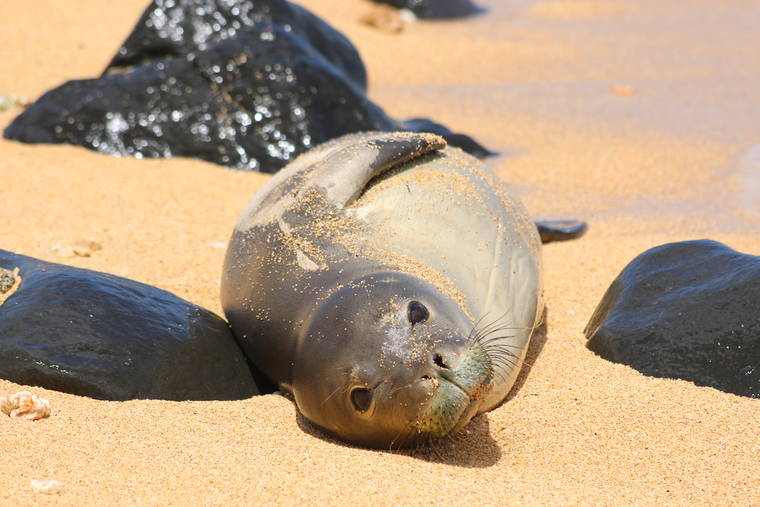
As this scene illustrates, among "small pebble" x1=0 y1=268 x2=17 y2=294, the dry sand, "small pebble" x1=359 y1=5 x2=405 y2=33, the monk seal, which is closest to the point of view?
the dry sand

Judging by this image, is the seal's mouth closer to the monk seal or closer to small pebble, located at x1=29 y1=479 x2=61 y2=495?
the monk seal

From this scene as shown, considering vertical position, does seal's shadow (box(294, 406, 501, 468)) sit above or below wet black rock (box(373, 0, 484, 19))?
above

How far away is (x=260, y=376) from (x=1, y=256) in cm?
135

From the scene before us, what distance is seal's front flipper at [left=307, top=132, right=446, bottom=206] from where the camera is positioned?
441cm

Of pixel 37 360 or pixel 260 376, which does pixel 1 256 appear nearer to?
pixel 37 360

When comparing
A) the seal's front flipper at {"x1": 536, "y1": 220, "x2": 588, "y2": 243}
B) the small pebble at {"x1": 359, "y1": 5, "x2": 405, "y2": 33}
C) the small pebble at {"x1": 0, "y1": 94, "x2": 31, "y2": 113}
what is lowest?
the small pebble at {"x1": 359, "y1": 5, "x2": 405, "y2": 33}

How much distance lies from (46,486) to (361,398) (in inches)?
39.5

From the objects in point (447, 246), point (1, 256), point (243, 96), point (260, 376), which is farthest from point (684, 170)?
point (1, 256)

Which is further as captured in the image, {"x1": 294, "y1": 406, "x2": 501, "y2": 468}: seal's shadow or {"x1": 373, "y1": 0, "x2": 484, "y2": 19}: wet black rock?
{"x1": 373, "y1": 0, "x2": 484, "y2": 19}: wet black rock

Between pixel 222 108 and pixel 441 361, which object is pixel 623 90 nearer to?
pixel 222 108

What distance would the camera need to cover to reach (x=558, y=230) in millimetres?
6109

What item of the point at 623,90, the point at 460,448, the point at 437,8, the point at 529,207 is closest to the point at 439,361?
the point at 460,448

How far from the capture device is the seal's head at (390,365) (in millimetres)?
3295

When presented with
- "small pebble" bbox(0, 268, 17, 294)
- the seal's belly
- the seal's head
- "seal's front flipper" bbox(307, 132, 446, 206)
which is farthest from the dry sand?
"seal's front flipper" bbox(307, 132, 446, 206)
